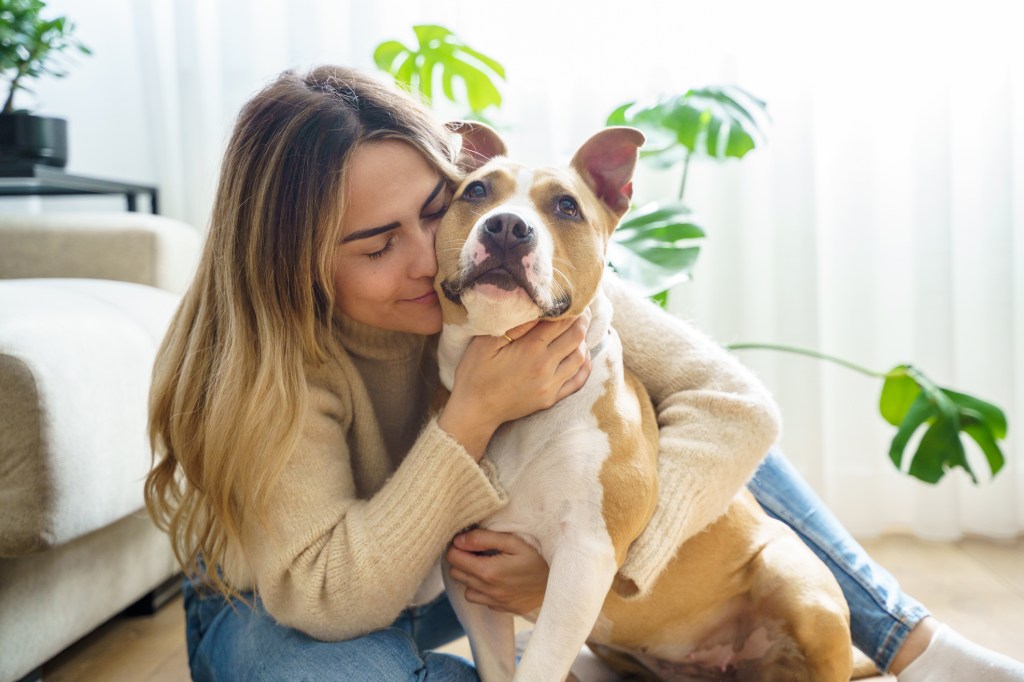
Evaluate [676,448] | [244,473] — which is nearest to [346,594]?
[244,473]

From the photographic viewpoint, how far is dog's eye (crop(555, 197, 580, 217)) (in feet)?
4.30

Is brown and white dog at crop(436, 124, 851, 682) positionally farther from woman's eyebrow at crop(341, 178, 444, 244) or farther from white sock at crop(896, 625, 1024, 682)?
white sock at crop(896, 625, 1024, 682)

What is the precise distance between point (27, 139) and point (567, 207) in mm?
2116

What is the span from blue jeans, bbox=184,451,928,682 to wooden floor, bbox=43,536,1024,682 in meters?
0.31

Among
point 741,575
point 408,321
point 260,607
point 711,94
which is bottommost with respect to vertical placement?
point 260,607

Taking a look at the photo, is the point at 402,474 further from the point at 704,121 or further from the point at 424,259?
the point at 704,121

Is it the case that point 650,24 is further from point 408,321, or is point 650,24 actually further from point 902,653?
point 902,653

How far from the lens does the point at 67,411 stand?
1.62 metres

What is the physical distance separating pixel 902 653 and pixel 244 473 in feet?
4.05

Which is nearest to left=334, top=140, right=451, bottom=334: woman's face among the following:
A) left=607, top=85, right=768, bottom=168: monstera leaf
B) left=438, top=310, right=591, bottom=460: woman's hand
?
left=438, top=310, right=591, bottom=460: woman's hand

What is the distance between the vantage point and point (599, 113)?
303cm

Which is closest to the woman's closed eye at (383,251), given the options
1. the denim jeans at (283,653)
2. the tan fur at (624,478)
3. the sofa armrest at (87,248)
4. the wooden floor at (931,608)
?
the tan fur at (624,478)

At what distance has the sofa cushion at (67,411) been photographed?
1.53 meters

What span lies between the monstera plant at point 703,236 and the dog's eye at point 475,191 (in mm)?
810
